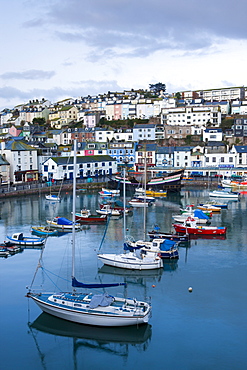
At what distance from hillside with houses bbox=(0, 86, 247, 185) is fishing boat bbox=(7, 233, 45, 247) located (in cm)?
1926

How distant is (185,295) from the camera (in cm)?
1822

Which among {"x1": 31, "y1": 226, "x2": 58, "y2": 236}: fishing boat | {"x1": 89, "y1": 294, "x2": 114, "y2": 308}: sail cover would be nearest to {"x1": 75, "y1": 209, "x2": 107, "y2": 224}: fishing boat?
{"x1": 31, "y1": 226, "x2": 58, "y2": 236}: fishing boat

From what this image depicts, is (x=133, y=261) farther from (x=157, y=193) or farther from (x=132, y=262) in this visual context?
(x=157, y=193)

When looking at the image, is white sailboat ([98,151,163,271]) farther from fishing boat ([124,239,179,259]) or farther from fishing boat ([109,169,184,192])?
fishing boat ([109,169,184,192])

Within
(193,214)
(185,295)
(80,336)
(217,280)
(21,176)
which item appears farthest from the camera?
(21,176)

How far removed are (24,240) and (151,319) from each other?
Result: 13.2 metres

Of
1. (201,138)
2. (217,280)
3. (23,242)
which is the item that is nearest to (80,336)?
(217,280)

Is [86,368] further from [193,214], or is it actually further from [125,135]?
[125,135]

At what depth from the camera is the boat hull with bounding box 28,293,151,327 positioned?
14836 millimetres

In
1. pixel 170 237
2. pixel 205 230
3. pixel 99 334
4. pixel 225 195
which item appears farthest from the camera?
pixel 225 195

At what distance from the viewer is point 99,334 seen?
14.9 meters

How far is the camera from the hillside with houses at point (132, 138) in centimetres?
5697

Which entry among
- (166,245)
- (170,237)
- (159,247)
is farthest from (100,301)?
(170,237)

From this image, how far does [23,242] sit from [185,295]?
12.6m
